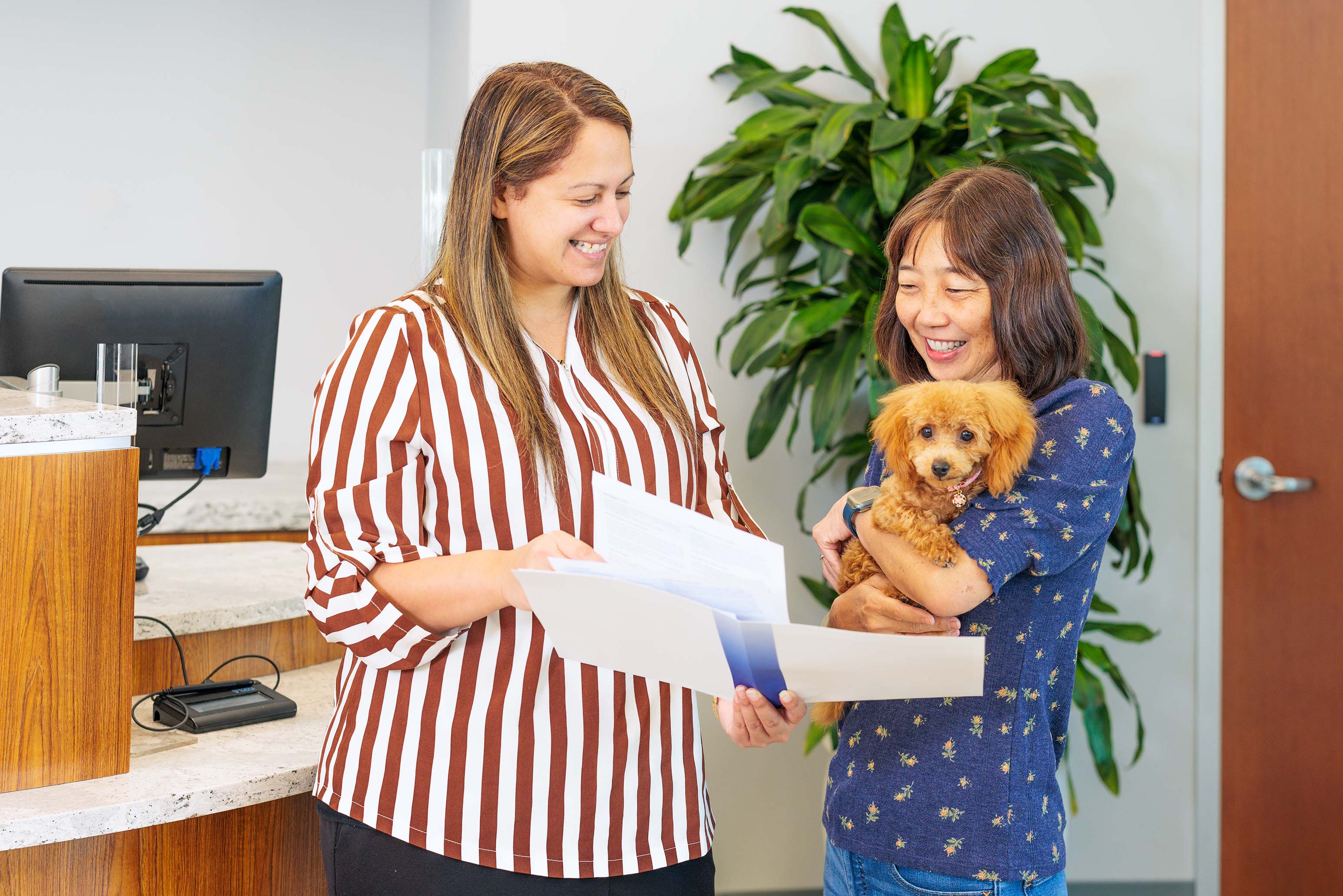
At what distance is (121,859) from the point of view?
1443 mm

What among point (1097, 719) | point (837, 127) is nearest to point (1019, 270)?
point (837, 127)

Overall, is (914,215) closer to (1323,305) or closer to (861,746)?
(861,746)

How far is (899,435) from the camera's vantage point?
1.14 m

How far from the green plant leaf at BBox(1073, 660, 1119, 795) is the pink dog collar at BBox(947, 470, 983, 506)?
1518 millimetres

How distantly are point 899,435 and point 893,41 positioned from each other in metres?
1.74

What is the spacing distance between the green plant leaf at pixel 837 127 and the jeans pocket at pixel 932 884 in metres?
1.55

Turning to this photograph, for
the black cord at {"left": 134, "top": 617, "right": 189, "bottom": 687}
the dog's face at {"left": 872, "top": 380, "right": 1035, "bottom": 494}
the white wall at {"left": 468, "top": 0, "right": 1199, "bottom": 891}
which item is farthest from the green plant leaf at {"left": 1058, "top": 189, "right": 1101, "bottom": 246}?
the black cord at {"left": 134, "top": 617, "right": 189, "bottom": 687}

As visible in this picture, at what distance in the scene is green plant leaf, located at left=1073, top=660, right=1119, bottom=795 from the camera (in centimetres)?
245

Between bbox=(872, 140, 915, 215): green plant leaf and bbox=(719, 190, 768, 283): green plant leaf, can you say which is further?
bbox=(719, 190, 768, 283): green plant leaf

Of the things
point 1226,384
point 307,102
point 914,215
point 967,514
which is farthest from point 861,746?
point 307,102

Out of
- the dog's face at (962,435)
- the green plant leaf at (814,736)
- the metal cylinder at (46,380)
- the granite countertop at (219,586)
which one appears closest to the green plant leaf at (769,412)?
the green plant leaf at (814,736)

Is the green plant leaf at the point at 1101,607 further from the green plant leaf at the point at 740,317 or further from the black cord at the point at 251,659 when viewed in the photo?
the black cord at the point at 251,659

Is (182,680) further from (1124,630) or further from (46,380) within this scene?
(1124,630)

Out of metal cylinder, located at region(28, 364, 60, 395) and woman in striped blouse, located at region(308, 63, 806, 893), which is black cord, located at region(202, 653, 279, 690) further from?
woman in striped blouse, located at region(308, 63, 806, 893)
